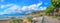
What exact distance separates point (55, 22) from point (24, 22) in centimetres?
56

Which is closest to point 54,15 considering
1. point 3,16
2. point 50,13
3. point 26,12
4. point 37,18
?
point 50,13

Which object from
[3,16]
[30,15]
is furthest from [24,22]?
[3,16]

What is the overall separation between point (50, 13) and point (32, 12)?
32 centimetres

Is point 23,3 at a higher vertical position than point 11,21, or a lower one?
higher

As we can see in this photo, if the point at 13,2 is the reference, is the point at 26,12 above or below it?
below

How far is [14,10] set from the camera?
119 inches

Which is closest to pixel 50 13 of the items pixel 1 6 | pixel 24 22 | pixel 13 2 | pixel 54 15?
pixel 54 15

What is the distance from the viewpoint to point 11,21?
9.86ft

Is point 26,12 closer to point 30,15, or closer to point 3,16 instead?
point 30,15

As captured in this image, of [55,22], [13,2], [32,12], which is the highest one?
[13,2]

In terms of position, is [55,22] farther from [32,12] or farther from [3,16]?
[3,16]

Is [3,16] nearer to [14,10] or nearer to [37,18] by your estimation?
[14,10]

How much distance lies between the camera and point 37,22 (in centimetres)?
299

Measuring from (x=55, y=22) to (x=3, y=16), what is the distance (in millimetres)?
936
